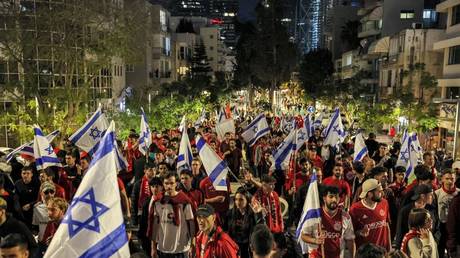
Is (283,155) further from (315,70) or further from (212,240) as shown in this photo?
(315,70)

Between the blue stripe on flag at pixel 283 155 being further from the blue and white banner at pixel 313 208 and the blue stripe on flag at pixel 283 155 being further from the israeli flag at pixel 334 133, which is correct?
the blue and white banner at pixel 313 208

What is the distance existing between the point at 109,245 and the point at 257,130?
1043 centimetres

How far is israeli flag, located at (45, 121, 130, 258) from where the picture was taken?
368cm

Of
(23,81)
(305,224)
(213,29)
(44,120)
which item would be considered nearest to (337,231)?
(305,224)

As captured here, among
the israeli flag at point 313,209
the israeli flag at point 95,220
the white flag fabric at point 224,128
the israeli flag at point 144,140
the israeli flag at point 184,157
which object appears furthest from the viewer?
the white flag fabric at point 224,128

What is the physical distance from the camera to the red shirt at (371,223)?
5.80 meters

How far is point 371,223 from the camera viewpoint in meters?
5.81

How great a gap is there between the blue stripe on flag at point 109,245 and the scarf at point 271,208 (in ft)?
10.1

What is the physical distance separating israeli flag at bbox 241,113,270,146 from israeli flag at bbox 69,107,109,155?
5181 millimetres

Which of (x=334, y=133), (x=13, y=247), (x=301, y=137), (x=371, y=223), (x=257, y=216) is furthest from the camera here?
(x=334, y=133)

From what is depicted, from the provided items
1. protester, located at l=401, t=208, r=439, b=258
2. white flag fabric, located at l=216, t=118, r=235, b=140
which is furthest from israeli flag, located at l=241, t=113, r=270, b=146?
protester, located at l=401, t=208, r=439, b=258

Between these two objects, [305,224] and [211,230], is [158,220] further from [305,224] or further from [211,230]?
[305,224]

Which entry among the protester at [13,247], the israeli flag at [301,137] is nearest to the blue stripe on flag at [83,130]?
the israeli flag at [301,137]

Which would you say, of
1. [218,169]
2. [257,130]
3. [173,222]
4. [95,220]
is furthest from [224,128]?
[95,220]
